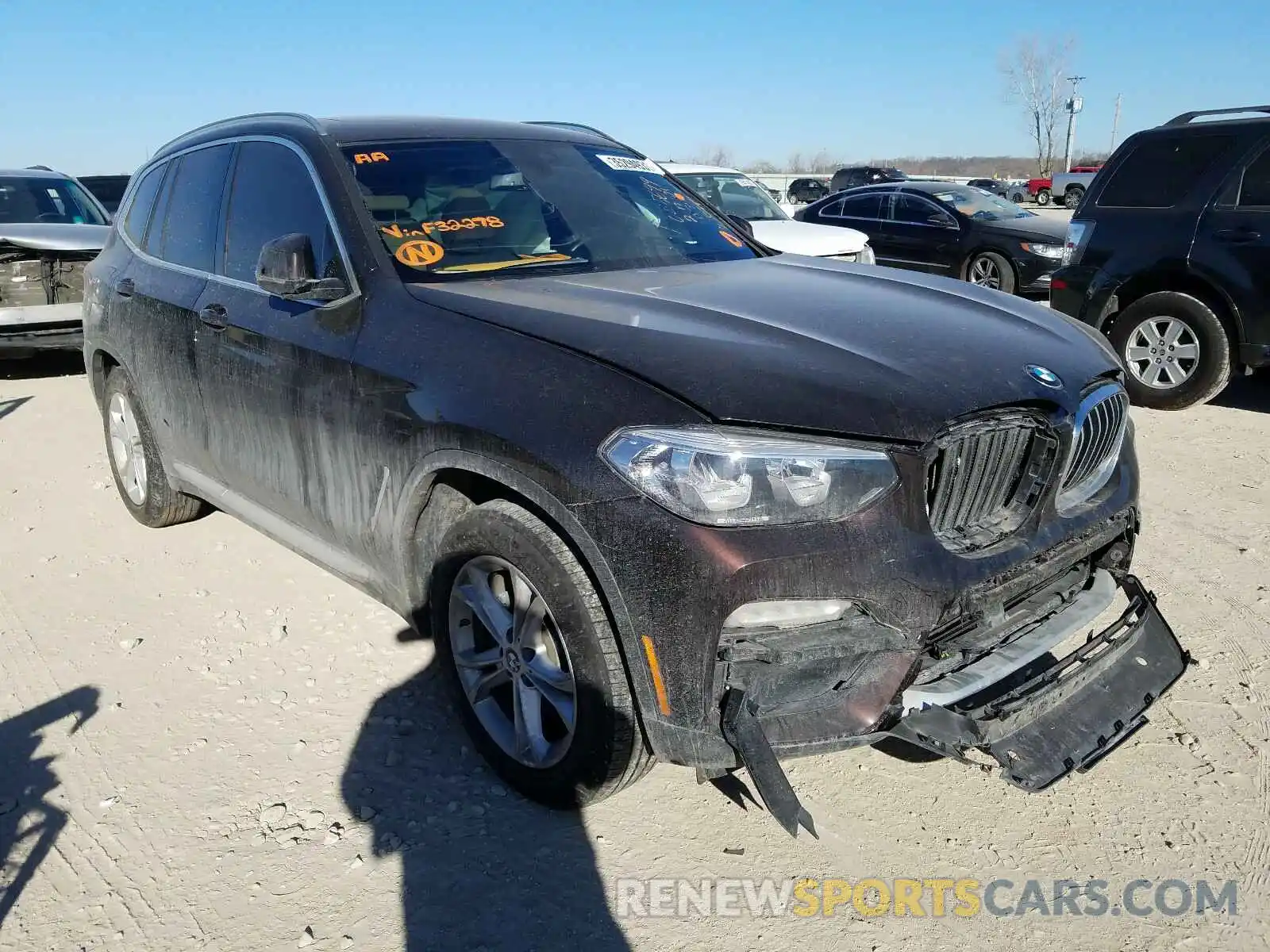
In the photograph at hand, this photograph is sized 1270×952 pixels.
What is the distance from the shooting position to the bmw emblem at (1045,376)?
250cm

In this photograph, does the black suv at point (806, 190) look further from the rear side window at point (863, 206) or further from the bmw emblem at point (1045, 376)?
the bmw emblem at point (1045, 376)

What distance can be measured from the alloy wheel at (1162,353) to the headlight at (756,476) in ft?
18.4

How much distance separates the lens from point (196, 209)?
407cm

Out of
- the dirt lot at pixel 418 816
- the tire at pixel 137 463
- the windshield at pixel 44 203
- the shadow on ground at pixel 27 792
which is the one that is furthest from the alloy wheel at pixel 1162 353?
the windshield at pixel 44 203

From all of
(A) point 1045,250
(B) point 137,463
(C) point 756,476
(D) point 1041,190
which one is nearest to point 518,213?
(C) point 756,476

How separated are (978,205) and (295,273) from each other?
1137cm

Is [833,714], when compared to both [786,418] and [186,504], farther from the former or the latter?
[186,504]

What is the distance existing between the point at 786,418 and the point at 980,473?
0.54 metres

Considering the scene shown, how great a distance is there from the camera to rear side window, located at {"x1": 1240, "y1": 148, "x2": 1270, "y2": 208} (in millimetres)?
6363

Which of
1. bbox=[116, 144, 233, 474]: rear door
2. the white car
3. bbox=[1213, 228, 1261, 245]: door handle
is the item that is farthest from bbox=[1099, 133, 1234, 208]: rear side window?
bbox=[116, 144, 233, 474]: rear door

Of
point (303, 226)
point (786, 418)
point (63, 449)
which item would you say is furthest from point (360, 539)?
point (63, 449)

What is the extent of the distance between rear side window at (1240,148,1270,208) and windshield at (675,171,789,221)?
5059 millimetres

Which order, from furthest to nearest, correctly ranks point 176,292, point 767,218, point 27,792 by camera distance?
point 767,218 → point 176,292 → point 27,792

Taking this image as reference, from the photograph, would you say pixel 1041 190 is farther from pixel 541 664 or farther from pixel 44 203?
pixel 541 664
